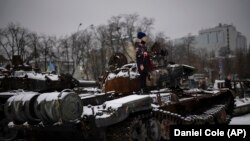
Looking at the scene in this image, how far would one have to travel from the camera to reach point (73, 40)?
169ft

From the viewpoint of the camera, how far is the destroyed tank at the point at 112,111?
6.94 metres

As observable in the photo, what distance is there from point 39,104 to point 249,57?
41309 mm

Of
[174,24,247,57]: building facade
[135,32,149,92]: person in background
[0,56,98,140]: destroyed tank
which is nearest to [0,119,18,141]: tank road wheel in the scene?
[0,56,98,140]: destroyed tank

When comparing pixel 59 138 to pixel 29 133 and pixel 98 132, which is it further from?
A: pixel 98 132

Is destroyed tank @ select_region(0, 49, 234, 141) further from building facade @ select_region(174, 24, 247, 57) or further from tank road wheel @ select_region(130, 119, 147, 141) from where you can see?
building facade @ select_region(174, 24, 247, 57)

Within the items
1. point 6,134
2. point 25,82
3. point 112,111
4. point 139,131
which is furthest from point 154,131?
point 25,82

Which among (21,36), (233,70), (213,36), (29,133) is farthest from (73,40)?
(213,36)

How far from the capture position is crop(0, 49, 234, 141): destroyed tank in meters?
6.94

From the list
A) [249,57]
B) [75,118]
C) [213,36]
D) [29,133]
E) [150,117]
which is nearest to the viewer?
[75,118]

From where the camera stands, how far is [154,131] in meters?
8.34

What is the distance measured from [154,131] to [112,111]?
1.73m

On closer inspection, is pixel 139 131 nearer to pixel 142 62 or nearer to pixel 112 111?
pixel 112 111

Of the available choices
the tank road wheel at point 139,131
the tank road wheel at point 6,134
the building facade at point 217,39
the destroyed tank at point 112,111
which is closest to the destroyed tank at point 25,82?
the tank road wheel at point 6,134

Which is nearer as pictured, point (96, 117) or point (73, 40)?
point (96, 117)
